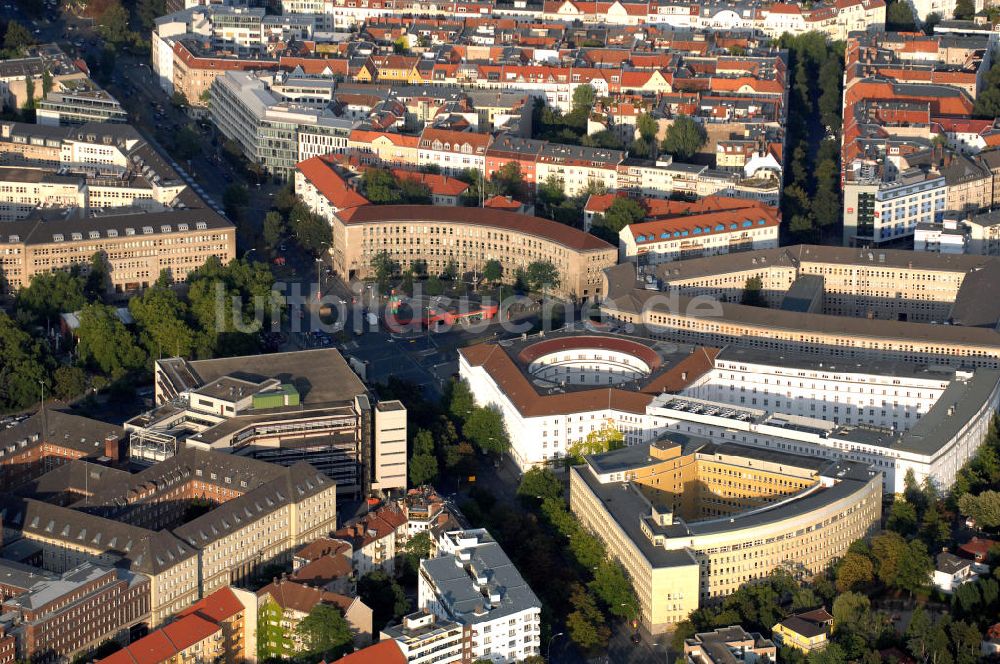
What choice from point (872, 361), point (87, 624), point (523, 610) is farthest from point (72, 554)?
point (872, 361)

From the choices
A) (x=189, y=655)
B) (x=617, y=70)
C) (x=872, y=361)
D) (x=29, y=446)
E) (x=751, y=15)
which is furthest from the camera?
(x=751, y=15)

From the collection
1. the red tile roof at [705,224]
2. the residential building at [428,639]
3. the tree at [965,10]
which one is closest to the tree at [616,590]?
the residential building at [428,639]

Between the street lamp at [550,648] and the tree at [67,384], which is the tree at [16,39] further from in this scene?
the street lamp at [550,648]

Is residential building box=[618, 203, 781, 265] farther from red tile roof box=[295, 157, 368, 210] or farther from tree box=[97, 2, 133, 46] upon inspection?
tree box=[97, 2, 133, 46]

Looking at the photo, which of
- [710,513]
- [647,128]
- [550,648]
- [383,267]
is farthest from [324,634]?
[647,128]

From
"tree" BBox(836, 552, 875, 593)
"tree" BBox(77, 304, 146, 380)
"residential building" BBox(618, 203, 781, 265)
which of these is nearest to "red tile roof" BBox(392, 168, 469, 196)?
"residential building" BBox(618, 203, 781, 265)

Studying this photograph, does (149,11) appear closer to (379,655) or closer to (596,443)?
(596,443)

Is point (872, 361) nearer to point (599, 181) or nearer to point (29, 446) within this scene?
point (599, 181)
